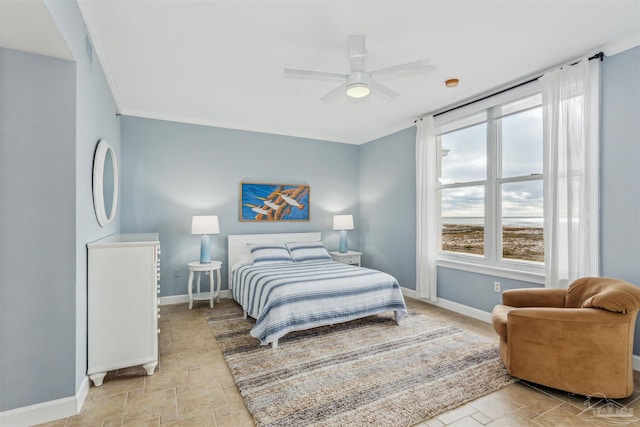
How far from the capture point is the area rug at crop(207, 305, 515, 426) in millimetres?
2008

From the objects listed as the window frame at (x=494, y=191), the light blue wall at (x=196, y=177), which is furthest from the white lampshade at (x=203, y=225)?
the window frame at (x=494, y=191)

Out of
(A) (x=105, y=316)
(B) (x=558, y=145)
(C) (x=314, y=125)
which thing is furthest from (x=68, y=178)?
(B) (x=558, y=145)

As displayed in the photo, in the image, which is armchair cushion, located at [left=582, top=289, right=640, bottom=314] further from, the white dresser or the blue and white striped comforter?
the white dresser

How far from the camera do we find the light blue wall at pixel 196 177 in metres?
4.34

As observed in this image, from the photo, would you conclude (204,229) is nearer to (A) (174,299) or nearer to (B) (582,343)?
(A) (174,299)

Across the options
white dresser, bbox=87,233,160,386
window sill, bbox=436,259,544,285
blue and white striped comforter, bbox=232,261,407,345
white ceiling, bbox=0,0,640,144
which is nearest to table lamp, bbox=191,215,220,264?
blue and white striped comforter, bbox=232,261,407,345

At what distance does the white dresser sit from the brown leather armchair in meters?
2.76

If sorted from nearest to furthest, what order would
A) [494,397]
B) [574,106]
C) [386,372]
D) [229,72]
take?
[494,397] → [386,372] → [574,106] → [229,72]

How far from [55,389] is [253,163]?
3671 mm

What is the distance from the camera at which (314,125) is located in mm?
4953

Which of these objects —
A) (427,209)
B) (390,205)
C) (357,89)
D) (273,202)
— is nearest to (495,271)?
(427,209)

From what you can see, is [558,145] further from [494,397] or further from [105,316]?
[105,316]

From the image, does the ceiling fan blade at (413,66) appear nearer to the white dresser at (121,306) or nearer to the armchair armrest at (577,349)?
the armchair armrest at (577,349)

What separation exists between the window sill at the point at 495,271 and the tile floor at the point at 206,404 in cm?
101
